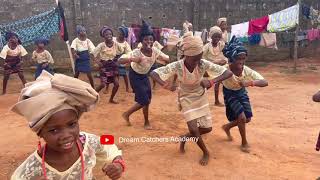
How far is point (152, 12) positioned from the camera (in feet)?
41.2

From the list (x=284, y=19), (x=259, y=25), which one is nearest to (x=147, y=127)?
(x=259, y=25)

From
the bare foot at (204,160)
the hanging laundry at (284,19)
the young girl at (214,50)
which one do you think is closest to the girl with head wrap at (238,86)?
the bare foot at (204,160)

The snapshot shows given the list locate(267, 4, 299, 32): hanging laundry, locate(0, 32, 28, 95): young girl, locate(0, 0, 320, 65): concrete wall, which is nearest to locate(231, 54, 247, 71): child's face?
locate(0, 32, 28, 95): young girl

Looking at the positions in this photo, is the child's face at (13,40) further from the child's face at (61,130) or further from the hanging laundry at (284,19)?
the child's face at (61,130)

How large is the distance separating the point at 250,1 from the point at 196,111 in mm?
9110

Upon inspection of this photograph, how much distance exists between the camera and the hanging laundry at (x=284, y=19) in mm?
11328

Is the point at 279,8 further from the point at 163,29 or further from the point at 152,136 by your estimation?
the point at 152,136

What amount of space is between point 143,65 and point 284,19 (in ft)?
21.1

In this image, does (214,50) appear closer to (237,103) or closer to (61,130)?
(237,103)

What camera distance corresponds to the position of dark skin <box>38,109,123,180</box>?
213 centimetres

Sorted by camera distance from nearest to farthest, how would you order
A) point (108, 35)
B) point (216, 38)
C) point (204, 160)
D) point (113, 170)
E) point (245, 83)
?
point (113, 170), point (204, 160), point (245, 83), point (216, 38), point (108, 35)

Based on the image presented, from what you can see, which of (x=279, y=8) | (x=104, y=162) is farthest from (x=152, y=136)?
(x=279, y=8)

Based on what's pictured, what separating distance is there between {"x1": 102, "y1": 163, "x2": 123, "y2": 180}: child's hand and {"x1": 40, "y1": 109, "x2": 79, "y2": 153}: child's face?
278 millimetres

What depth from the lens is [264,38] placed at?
12086 mm
